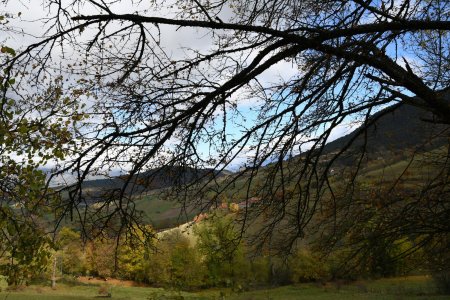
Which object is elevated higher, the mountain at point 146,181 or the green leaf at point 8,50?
the green leaf at point 8,50

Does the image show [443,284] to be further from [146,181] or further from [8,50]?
[8,50]

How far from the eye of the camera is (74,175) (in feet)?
17.2

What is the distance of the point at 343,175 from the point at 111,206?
16.4 ft

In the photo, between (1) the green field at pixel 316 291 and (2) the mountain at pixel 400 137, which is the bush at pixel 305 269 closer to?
(1) the green field at pixel 316 291

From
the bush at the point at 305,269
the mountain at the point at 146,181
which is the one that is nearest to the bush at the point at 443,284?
the bush at the point at 305,269

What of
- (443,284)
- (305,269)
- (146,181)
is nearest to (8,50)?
(146,181)


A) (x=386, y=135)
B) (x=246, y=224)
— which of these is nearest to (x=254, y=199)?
(x=246, y=224)

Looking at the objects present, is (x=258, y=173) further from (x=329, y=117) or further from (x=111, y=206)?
(x=111, y=206)

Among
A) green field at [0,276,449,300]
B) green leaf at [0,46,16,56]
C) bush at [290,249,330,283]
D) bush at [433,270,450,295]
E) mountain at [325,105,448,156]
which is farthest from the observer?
bush at [290,249,330,283]

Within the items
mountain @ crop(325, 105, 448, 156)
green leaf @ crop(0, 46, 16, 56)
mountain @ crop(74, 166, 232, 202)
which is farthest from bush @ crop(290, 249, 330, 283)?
green leaf @ crop(0, 46, 16, 56)

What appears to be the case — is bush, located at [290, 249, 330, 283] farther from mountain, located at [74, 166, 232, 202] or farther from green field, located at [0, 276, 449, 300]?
mountain, located at [74, 166, 232, 202]

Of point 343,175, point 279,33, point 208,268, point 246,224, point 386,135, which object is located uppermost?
point 279,33

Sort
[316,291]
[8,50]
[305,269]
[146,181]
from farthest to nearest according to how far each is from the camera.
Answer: [305,269] → [316,291] → [146,181] → [8,50]

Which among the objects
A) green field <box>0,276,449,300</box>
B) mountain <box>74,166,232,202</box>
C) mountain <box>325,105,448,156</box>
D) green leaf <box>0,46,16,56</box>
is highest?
green leaf <box>0,46,16,56</box>
